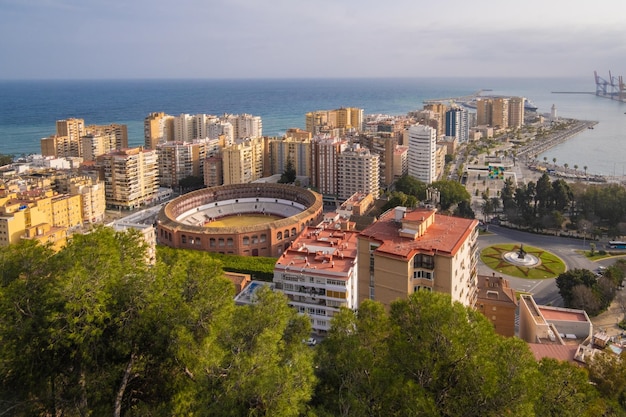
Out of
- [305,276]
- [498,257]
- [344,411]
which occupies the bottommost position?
[498,257]

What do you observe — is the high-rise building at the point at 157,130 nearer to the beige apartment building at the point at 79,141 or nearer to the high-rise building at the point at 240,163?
the beige apartment building at the point at 79,141

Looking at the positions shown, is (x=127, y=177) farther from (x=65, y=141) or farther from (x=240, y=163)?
(x=65, y=141)

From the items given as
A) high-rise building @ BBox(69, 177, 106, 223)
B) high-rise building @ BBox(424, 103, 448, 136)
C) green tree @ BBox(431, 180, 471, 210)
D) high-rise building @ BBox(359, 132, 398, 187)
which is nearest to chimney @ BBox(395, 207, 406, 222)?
green tree @ BBox(431, 180, 471, 210)

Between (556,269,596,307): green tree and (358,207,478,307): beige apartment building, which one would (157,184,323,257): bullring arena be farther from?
(358,207,478,307): beige apartment building

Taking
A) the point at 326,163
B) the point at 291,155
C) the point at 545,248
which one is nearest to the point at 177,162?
the point at 291,155

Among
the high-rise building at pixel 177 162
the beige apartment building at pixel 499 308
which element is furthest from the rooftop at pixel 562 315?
the high-rise building at pixel 177 162

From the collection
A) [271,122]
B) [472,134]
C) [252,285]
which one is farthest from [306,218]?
[271,122]

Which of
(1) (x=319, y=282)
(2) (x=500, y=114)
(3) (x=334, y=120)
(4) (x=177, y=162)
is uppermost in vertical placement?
(2) (x=500, y=114)

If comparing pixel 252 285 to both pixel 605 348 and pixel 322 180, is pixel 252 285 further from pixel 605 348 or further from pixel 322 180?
pixel 322 180
